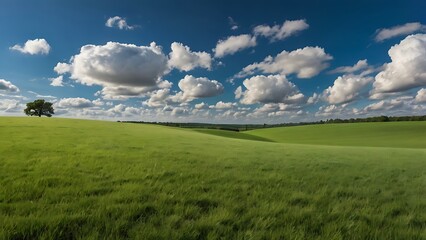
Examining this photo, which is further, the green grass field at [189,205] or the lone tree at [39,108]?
the lone tree at [39,108]

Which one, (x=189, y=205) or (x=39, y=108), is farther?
(x=39, y=108)

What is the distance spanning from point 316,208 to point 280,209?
0.93 metres

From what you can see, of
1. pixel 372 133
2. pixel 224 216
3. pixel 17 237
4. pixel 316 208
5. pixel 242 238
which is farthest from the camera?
pixel 372 133

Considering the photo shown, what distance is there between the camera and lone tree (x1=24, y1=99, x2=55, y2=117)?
358ft

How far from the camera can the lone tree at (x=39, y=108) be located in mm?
109125

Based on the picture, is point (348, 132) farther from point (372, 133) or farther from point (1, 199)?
point (1, 199)

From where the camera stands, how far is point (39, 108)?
111000mm

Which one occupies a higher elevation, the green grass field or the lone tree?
the lone tree

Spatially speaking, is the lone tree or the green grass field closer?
the green grass field

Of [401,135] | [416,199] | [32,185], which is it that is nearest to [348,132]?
[401,135]

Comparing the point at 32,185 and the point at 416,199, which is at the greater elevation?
the point at 32,185

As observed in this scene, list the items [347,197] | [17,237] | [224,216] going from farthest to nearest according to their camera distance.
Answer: [347,197] < [224,216] < [17,237]

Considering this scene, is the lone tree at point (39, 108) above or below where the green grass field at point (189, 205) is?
above

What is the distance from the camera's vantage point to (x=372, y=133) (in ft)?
287
